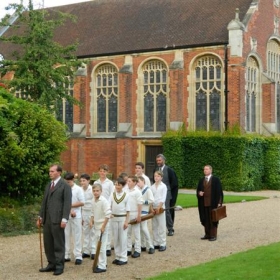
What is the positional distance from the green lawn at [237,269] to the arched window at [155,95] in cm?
2168

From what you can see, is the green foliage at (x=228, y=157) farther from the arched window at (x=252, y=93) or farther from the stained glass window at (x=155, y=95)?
the stained glass window at (x=155, y=95)

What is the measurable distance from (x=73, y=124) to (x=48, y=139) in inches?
723

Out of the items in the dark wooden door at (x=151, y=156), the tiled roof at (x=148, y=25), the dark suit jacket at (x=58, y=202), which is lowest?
the dark suit jacket at (x=58, y=202)

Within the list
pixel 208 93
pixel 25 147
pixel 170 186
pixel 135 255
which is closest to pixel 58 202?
pixel 135 255

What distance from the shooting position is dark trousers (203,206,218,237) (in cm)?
1380

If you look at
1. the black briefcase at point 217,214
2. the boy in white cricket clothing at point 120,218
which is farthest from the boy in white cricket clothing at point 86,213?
the black briefcase at point 217,214

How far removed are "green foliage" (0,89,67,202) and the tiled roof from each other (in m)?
15.6

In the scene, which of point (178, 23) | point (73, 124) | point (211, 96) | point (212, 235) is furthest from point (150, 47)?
point (212, 235)

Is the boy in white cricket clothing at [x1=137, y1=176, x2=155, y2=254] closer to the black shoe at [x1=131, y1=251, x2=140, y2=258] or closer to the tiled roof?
the black shoe at [x1=131, y1=251, x2=140, y2=258]

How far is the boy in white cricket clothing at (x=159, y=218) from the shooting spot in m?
12.6

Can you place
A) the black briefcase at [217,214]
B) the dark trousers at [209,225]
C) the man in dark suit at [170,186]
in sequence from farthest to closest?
the man in dark suit at [170,186] → the dark trousers at [209,225] → the black briefcase at [217,214]

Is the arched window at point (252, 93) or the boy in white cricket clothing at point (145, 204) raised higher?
the arched window at point (252, 93)

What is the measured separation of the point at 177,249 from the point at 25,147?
18.4 feet

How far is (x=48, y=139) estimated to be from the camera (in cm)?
1648
